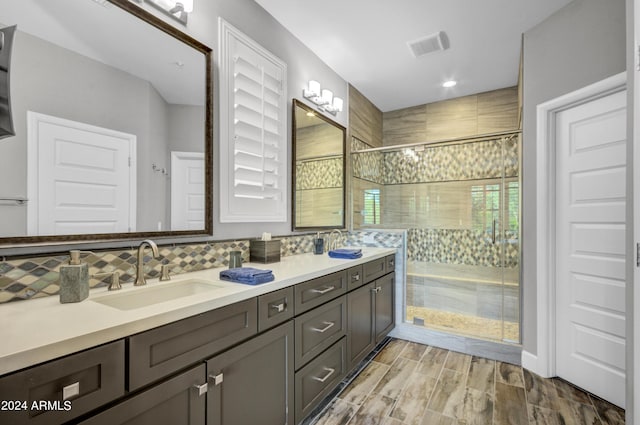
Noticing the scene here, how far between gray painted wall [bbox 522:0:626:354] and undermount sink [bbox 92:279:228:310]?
2.35 meters

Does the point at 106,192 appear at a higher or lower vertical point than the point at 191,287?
higher

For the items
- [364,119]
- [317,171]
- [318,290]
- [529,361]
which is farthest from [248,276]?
[364,119]

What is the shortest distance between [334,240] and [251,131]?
1348 mm

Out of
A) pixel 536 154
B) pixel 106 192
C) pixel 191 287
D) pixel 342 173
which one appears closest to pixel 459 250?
pixel 536 154

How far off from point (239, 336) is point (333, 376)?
0.92m

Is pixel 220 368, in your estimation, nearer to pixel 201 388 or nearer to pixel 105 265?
pixel 201 388

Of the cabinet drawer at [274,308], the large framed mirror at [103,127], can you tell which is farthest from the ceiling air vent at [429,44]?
the cabinet drawer at [274,308]

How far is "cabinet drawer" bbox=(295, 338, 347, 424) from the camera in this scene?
161cm

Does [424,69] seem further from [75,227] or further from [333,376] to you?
[75,227]

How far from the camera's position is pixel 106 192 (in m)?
1.35

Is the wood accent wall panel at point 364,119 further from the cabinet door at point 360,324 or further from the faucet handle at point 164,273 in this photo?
the faucet handle at point 164,273

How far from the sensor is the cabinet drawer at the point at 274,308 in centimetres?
138

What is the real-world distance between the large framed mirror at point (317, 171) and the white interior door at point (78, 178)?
4.34 feet

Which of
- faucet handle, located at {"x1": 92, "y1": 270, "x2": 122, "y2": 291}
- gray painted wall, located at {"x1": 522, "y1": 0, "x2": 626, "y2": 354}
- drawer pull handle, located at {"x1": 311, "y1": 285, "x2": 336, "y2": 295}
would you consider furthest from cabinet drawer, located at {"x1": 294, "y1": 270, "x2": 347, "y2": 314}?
gray painted wall, located at {"x1": 522, "y1": 0, "x2": 626, "y2": 354}
